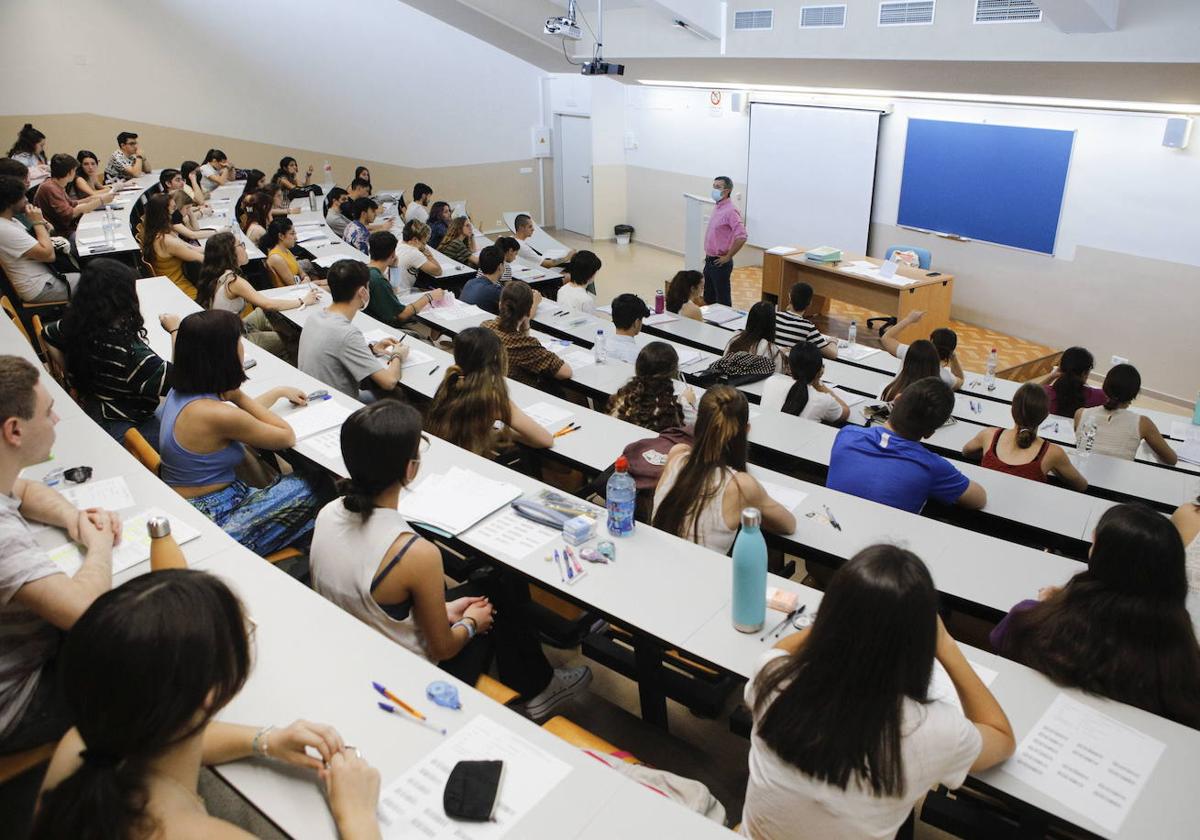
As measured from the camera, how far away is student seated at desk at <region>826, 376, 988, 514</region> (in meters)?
3.22

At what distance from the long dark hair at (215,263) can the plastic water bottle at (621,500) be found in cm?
388

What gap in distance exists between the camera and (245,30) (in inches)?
432

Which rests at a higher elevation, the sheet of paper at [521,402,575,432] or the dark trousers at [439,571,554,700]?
the sheet of paper at [521,402,575,432]

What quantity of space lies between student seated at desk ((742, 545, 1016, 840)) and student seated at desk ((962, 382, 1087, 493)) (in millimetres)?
2322

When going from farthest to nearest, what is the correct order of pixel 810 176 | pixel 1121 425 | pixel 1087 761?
pixel 810 176 < pixel 1121 425 < pixel 1087 761

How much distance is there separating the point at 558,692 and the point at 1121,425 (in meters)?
3.21

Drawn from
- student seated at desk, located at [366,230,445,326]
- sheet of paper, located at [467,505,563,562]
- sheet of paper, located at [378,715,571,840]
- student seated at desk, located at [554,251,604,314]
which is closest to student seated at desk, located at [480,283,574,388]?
student seated at desk, located at [366,230,445,326]

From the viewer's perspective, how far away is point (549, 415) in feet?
13.4

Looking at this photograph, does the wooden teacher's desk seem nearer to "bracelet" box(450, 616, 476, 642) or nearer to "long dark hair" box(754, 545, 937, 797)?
"bracelet" box(450, 616, 476, 642)

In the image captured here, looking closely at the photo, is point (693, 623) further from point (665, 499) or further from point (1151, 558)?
point (1151, 558)

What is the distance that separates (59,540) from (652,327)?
453 cm

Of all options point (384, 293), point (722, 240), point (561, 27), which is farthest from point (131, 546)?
point (722, 240)

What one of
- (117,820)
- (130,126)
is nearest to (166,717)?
(117,820)

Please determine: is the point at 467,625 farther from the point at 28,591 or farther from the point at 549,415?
the point at 549,415
